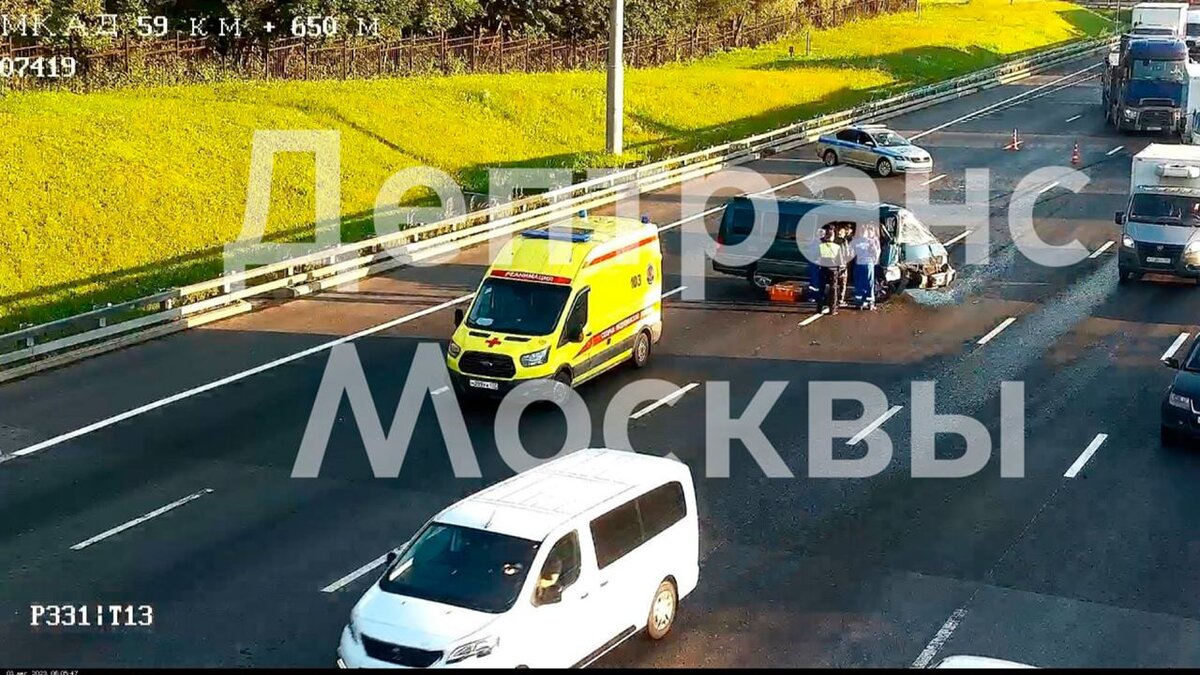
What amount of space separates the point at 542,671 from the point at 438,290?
19194 millimetres

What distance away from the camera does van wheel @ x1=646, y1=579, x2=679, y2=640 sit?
49.1ft

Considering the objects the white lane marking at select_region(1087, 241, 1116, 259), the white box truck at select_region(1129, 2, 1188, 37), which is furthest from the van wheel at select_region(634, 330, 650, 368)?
the white box truck at select_region(1129, 2, 1188, 37)

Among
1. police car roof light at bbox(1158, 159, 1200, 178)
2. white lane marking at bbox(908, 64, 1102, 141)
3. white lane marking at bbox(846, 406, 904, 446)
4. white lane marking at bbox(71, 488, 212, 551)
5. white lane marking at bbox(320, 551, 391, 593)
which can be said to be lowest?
white lane marking at bbox(320, 551, 391, 593)

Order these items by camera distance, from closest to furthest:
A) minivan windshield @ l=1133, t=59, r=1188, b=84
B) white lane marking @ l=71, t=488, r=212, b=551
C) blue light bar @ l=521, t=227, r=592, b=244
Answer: white lane marking @ l=71, t=488, r=212, b=551 → blue light bar @ l=521, t=227, r=592, b=244 → minivan windshield @ l=1133, t=59, r=1188, b=84

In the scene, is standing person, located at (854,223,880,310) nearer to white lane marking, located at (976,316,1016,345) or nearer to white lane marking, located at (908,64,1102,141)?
white lane marking, located at (976,316,1016,345)

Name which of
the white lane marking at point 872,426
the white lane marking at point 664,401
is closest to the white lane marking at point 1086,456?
the white lane marking at point 872,426

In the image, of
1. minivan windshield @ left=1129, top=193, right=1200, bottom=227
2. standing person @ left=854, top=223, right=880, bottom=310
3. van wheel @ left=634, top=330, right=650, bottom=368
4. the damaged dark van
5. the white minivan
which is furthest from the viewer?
minivan windshield @ left=1129, top=193, right=1200, bottom=227

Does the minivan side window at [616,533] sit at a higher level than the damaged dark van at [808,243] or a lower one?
lower

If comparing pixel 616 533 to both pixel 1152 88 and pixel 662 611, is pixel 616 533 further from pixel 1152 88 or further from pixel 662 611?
pixel 1152 88

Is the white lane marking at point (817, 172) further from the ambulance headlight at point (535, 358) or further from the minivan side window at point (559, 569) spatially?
the minivan side window at point (559, 569)

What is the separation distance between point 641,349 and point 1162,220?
46.8 feet

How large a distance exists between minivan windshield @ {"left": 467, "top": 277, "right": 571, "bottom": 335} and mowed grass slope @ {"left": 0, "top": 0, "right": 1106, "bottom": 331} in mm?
10244

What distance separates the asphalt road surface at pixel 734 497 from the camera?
15.4 meters

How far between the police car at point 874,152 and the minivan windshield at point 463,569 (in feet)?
119
